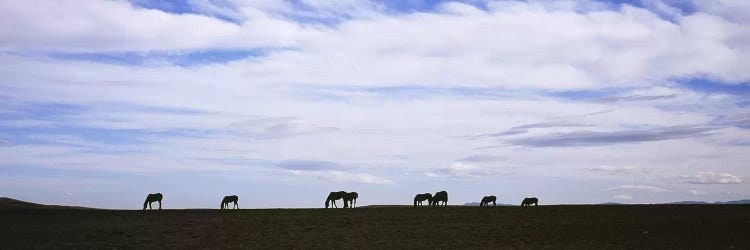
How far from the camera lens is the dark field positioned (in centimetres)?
2758

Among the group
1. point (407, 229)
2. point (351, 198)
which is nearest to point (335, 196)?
point (351, 198)

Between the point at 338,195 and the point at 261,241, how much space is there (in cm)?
2673

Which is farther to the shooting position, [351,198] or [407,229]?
[351,198]

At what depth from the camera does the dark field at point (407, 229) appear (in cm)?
2758

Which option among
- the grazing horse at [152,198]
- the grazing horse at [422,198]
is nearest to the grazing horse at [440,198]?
the grazing horse at [422,198]

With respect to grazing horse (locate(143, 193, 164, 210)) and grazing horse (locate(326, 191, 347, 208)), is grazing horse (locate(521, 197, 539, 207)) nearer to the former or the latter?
grazing horse (locate(326, 191, 347, 208))

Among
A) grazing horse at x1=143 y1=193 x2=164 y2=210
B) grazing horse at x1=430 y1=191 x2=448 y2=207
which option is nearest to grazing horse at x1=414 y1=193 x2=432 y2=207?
grazing horse at x1=430 y1=191 x2=448 y2=207

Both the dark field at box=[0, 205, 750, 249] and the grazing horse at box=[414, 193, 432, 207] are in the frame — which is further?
the grazing horse at box=[414, 193, 432, 207]

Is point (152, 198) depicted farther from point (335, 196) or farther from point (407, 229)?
point (407, 229)

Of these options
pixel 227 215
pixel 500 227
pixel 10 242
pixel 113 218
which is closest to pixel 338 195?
pixel 227 215

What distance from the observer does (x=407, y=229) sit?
32906 mm

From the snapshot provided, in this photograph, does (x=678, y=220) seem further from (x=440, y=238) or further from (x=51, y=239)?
(x=51, y=239)

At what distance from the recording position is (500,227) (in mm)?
32812

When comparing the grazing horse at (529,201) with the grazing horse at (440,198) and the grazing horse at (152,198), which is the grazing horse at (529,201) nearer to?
the grazing horse at (440,198)
